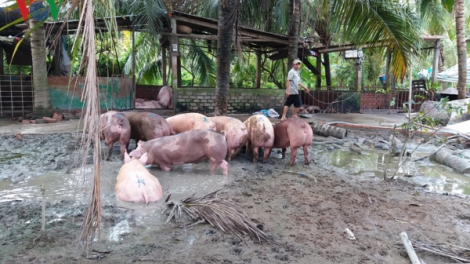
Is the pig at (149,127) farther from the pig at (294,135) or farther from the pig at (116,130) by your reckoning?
the pig at (294,135)

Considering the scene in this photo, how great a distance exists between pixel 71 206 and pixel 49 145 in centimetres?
374

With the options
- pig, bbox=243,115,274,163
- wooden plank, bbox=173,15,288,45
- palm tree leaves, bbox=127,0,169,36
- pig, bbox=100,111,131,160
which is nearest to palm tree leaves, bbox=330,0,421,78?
pig, bbox=243,115,274,163

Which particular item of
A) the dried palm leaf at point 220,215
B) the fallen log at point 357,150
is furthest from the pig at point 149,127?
the fallen log at point 357,150

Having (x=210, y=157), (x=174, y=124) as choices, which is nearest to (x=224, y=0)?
(x=174, y=124)

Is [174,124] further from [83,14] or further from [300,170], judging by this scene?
[83,14]

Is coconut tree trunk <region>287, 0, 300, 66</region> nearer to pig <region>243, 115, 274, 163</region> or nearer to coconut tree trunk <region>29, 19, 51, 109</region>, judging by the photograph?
pig <region>243, 115, 274, 163</region>

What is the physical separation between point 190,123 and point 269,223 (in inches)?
124

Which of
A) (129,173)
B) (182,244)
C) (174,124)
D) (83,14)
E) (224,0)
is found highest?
(224,0)

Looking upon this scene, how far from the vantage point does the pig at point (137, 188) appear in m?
4.00

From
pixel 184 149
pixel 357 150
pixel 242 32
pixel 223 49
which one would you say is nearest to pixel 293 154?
pixel 184 149

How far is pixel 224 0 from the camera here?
7539mm

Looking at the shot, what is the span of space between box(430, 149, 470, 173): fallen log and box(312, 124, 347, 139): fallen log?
2.39m

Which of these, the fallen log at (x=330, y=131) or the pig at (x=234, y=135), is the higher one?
the pig at (x=234, y=135)

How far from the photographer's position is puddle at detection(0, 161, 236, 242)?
332cm
